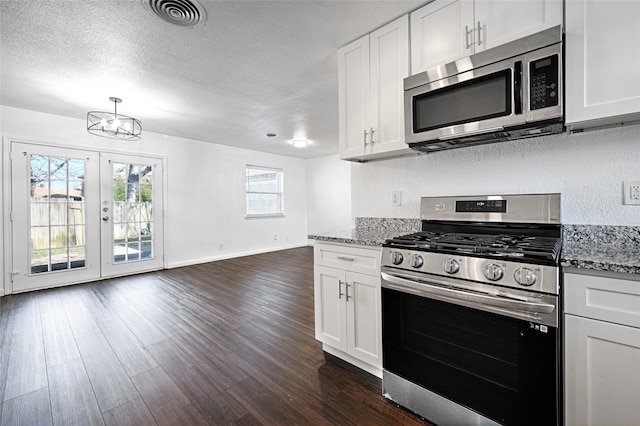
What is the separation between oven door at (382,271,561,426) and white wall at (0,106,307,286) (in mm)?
4870

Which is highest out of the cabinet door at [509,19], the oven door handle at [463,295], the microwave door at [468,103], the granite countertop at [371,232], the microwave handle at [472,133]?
the cabinet door at [509,19]

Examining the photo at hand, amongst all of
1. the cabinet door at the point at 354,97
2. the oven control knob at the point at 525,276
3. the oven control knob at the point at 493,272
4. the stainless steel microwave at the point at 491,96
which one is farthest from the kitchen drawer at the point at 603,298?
the cabinet door at the point at 354,97

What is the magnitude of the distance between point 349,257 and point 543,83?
138 centimetres

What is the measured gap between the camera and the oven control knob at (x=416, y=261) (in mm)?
1481

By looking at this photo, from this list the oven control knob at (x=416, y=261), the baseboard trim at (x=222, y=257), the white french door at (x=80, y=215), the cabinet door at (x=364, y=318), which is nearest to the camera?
the oven control knob at (x=416, y=261)

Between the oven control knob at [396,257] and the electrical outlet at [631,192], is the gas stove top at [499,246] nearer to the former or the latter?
the oven control knob at [396,257]

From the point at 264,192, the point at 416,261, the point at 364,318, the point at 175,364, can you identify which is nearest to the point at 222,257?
the point at 264,192

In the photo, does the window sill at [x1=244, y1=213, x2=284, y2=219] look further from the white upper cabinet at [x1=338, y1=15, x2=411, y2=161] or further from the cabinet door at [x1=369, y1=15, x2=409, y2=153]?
the cabinet door at [x1=369, y1=15, x2=409, y2=153]

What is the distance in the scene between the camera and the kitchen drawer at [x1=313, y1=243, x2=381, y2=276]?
5.89ft

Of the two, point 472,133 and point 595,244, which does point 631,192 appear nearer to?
point 595,244

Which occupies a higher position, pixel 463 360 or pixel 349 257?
pixel 349 257

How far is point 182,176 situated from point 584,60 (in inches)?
221

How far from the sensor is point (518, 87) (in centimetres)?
147

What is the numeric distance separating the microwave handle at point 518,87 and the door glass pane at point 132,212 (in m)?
5.32
